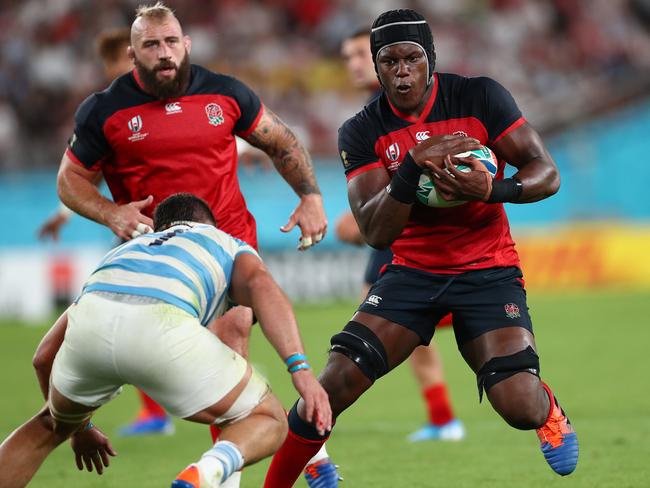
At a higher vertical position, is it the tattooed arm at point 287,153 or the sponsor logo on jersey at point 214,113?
the sponsor logo on jersey at point 214,113

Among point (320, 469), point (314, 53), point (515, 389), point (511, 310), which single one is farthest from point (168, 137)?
point (314, 53)

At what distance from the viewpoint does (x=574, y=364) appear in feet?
42.1

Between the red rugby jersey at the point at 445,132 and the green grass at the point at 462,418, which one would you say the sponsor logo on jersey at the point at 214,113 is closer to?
the red rugby jersey at the point at 445,132

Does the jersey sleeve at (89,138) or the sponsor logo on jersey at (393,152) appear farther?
the jersey sleeve at (89,138)

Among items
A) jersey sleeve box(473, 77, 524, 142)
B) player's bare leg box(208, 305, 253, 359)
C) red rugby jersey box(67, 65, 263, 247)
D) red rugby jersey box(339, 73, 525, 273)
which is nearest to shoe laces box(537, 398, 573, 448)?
red rugby jersey box(339, 73, 525, 273)

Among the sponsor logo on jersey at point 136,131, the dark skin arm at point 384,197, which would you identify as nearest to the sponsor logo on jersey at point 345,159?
the dark skin arm at point 384,197

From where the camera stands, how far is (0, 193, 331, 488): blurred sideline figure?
4895 millimetres

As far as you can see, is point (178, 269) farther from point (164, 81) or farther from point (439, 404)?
point (439, 404)

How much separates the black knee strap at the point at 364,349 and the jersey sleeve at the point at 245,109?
63.8 inches

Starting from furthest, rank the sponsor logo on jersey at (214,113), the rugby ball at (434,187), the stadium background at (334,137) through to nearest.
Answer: the stadium background at (334,137) → the sponsor logo on jersey at (214,113) → the rugby ball at (434,187)

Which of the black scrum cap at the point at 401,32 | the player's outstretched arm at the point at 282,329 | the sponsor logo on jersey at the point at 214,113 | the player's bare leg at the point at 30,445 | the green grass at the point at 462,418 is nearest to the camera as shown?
the player's outstretched arm at the point at 282,329

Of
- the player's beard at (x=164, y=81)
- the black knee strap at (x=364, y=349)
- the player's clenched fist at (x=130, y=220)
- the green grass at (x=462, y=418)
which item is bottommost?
the green grass at (x=462, y=418)

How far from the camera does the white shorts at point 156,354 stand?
16.0 feet

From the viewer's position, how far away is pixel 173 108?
689 cm
